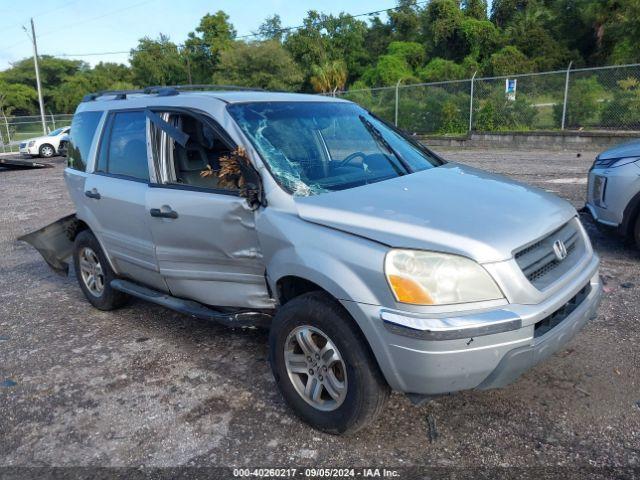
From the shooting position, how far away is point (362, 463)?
2.72 metres

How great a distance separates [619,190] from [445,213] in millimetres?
3461

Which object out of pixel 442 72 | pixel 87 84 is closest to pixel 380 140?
pixel 442 72

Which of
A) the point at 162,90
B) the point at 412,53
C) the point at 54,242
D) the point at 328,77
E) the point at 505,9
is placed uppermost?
the point at 505,9

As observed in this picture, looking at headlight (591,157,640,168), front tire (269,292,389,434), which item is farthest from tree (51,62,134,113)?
front tire (269,292,389,434)

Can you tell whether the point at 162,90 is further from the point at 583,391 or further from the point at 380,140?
the point at 583,391

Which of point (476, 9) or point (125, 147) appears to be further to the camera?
point (476, 9)

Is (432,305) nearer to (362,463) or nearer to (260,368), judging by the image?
(362,463)

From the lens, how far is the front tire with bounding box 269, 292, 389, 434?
Result: 267 cm

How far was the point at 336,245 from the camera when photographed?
8.85ft

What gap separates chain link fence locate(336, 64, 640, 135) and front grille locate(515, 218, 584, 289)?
15.1 meters

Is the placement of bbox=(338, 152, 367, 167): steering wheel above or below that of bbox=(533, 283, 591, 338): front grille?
above

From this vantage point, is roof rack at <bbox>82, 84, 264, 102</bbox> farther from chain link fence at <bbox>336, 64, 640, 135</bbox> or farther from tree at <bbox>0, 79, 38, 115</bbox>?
tree at <bbox>0, 79, 38, 115</bbox>

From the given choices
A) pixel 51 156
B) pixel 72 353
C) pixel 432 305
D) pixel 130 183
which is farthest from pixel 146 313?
pixel 51 156

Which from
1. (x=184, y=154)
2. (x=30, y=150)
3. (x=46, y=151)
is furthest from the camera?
(x=46, y=151)
